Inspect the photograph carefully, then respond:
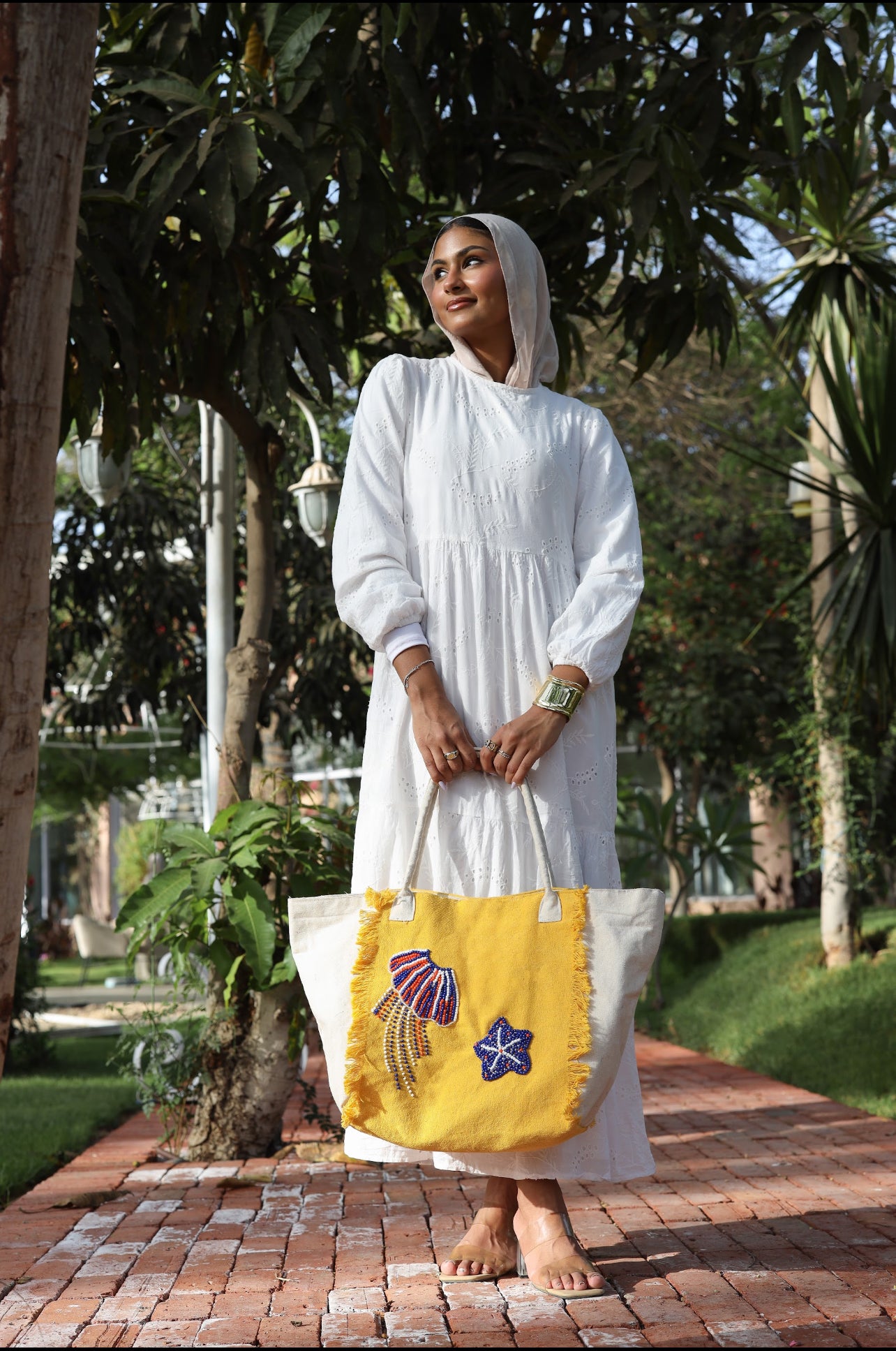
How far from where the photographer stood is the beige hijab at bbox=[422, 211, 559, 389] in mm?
2945

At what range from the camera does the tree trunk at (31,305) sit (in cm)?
165

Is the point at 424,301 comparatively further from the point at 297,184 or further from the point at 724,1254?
the point at 724,1254

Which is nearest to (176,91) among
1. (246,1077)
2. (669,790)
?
(246,1077)

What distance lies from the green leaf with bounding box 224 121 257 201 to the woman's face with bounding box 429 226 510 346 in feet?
2.80

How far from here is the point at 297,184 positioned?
3809 mm

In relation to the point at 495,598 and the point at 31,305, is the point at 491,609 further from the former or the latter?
the point at 31,305

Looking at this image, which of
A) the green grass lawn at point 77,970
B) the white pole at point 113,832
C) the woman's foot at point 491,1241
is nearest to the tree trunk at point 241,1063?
the woman's foot at point 491,1241

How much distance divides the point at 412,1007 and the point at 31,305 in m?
1.38

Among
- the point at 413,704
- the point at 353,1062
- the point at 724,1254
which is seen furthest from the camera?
the point at 724,1254

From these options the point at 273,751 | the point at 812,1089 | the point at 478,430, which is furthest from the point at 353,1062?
the point at 273,751

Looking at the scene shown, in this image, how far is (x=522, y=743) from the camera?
2.64 meters

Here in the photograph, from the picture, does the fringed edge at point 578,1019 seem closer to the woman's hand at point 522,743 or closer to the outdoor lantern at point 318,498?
the woman's hand at point 522,743

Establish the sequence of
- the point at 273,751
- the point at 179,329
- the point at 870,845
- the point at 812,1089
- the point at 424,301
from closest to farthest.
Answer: the point at 179,329, the point at 424,301, the point at 812,1089, the point at 870,845, the point at 273,751

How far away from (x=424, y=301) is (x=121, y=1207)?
323 centimetres
